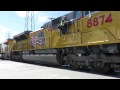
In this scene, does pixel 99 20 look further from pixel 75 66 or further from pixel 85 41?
pixel 75 66

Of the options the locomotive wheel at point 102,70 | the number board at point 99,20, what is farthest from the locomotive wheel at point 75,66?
the number board at point 99,20

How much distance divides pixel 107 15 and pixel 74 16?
3.13 m

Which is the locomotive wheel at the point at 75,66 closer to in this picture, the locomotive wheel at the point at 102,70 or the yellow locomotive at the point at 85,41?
the yellow locomotive at the point at 85,41

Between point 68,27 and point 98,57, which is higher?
point 68,27

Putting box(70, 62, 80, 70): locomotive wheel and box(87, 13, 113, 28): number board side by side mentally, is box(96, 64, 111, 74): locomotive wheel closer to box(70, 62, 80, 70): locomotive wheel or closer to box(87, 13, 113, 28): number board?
box(70, 62, 80, 70): locomotive wheel

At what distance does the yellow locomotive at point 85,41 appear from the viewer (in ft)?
30.3

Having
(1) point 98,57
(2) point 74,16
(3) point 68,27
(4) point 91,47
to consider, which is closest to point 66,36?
(3) point 68,27

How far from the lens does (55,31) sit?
1455 centimetres

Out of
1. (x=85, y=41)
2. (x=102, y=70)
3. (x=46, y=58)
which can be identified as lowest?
(x=102, y=70)

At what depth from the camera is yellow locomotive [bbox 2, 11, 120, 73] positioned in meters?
9.23

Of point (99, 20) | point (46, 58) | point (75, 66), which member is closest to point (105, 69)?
point (99, 20)

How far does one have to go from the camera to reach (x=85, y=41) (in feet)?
36.2

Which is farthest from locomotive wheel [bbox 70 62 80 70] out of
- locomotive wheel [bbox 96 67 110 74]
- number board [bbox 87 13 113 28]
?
number board [bbox 87 13 113 28]

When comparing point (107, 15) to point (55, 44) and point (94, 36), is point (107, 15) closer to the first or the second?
point (94, 36)
